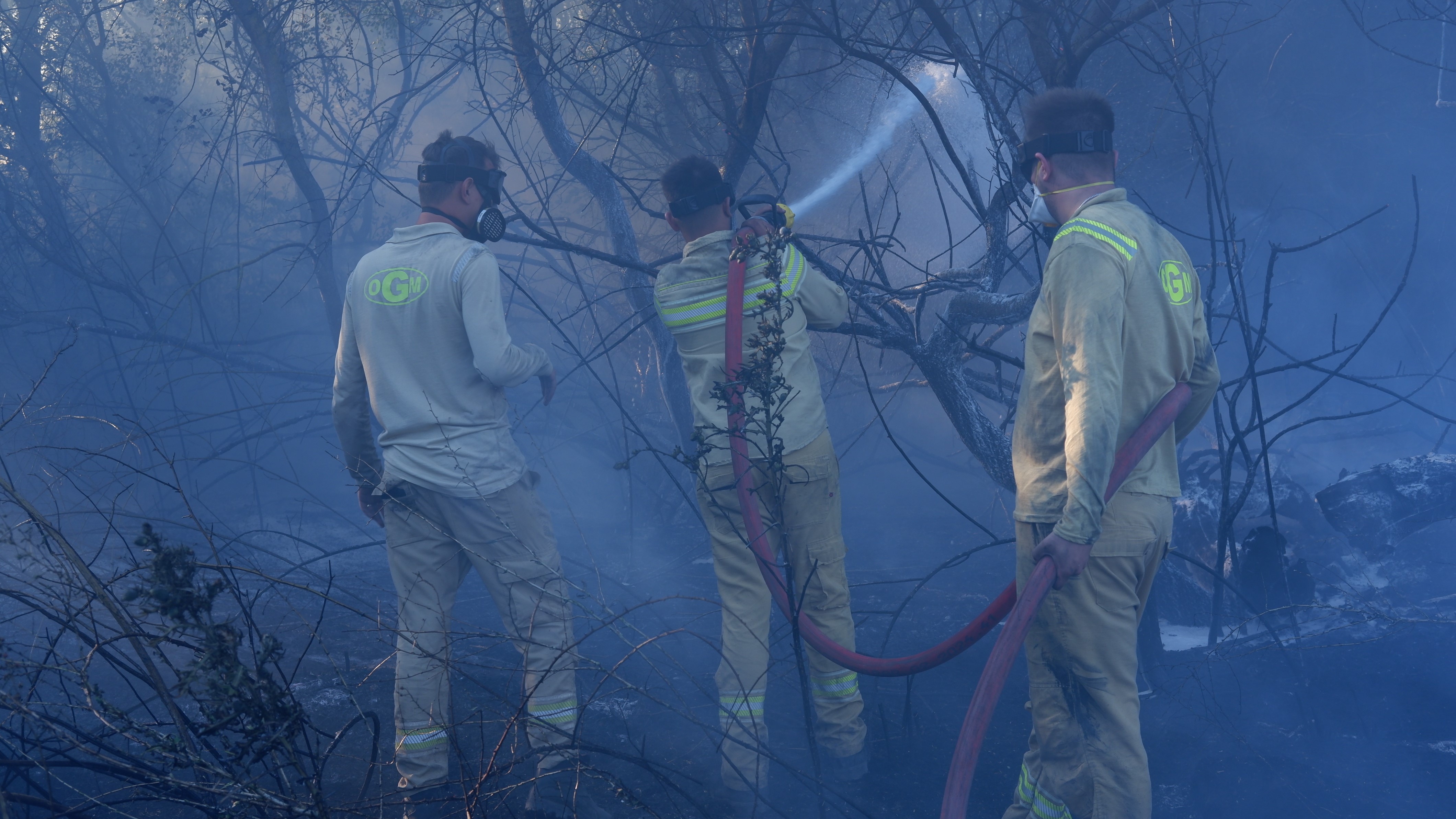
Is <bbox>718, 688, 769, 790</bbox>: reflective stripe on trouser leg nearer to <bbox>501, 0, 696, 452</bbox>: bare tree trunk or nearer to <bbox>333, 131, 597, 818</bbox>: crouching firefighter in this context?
<bbox>333, 131, 597, 818</bbox>: crouching firefighter

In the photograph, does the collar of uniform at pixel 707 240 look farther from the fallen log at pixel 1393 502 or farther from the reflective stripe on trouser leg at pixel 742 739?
the fallen log at pixel 1393 502

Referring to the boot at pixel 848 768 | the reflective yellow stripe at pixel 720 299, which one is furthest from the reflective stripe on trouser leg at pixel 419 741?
the reflective yellow stripe at pixel 720 299

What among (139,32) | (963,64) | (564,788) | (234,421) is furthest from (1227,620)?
(139,32)

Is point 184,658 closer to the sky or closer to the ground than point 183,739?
closer to the ground

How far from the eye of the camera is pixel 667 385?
17.8 ft

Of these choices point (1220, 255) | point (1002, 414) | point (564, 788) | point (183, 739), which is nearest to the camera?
point (183, 739)

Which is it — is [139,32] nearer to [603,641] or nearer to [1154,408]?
[603,641]

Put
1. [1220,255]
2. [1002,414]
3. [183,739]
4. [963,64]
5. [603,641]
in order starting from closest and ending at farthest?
[183,739] → [963,64] → [603,641] → [1220,255] → [1002,414]

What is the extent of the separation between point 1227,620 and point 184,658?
537 centimetres

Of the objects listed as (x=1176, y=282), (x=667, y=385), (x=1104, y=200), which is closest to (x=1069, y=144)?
(x=1104, y=200)

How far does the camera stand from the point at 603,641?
4.53m

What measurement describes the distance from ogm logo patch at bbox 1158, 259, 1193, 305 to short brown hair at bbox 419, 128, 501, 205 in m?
2.24

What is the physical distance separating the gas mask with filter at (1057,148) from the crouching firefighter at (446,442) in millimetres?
1756

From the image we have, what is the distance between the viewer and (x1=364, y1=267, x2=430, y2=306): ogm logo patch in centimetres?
290
